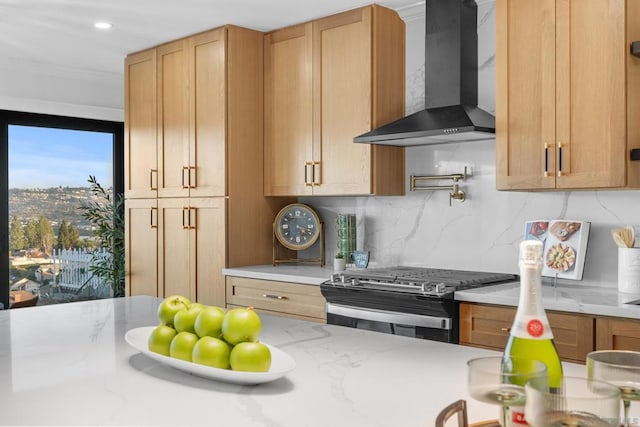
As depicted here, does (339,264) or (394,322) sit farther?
(339,264)

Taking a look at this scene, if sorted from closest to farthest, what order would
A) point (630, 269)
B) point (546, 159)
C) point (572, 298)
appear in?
point (572, 298)
point (630, 269)
point (546, 159)

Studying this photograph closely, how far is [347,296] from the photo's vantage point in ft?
11.9

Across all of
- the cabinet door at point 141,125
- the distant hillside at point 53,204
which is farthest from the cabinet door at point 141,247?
the distant hillside at point 53,204

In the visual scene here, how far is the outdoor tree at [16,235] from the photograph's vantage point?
573cm

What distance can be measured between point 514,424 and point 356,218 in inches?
142

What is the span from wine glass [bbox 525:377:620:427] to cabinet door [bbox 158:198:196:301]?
4.06m

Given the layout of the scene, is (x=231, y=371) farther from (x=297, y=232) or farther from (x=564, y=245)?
(x=297, y=232)

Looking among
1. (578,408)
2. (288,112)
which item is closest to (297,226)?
(288,112)

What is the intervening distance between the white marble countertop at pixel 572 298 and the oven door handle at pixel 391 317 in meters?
0.15

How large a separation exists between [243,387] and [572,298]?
1941 mm

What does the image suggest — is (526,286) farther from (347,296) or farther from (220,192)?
(220,192)

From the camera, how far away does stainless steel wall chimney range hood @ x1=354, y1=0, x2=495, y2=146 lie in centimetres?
357

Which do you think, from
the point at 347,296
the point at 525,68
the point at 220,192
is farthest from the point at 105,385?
the point at 220,192

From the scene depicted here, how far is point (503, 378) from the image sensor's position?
2.98 feet
